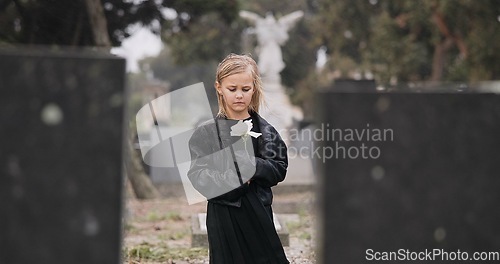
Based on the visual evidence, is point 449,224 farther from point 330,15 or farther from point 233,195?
point 330,15

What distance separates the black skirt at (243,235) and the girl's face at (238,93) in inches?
15.8

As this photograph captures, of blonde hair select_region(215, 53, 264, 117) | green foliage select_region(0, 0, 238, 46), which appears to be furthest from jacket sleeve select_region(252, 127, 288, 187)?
green foliage select_region(0, 0, 238, 46)

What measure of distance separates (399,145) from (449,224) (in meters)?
0.27

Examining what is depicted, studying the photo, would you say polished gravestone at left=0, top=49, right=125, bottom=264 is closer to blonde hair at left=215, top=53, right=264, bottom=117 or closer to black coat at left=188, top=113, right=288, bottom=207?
black coat at left=188, top=113, right=288, bottom=207

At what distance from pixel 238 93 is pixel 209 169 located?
0.41 m

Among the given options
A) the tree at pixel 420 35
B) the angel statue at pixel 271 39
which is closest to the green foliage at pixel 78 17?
the tree at pixel 420 35

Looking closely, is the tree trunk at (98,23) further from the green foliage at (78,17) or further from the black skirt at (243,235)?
the black skirt at (243,235)

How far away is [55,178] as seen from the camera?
7.42ft

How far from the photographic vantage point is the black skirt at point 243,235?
384 cm

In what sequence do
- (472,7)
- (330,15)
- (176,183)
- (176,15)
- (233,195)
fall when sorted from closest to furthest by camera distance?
(233,195), (176,15), (176,183), (472,7), (330,15)

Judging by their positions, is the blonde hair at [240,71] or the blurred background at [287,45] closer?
the blonde hair at [240,71]

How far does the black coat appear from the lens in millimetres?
3684

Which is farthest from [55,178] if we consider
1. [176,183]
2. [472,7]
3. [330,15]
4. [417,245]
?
[330,15]

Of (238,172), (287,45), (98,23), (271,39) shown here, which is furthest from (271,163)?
(287,45)
